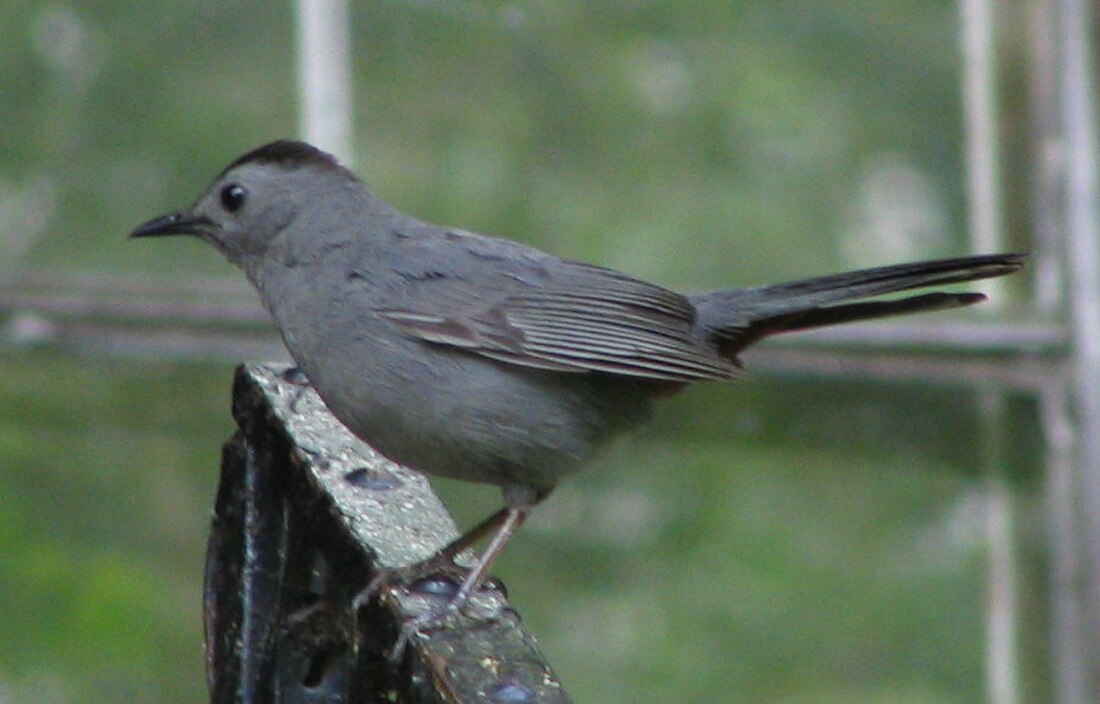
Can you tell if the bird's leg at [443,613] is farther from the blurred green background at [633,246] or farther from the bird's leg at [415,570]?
the blurred green background at [633,246]

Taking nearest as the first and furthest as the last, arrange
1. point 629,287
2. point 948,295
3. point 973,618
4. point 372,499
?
point 372,499 → point 948,295 → point 629,287 → point 973,618

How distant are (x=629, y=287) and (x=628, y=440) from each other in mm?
2282

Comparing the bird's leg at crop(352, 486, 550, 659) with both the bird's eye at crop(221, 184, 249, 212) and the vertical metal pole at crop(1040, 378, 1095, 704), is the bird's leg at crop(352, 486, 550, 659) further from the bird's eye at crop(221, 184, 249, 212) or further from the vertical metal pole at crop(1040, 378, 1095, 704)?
the vertical metal pole at crop(1040, 378, 1095, 704)

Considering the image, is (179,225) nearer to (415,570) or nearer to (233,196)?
(233,196)

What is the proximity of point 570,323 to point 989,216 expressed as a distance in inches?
105

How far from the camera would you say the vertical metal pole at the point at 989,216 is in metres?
5.73

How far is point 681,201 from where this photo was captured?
19.3 ft

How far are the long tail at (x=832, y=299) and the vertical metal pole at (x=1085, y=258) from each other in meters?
2.17

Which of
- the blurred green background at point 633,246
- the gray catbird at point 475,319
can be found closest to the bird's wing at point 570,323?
the gray catbird at point 475,319

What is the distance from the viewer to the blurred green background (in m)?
5.79

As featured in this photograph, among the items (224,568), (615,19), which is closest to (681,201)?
(615,19)

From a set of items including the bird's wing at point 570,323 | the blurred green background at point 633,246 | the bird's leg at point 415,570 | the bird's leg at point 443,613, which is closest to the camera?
the bird's leg at point 443,613

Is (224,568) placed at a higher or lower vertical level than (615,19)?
lower

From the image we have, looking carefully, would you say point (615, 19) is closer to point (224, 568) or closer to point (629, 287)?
point (629, 287)
